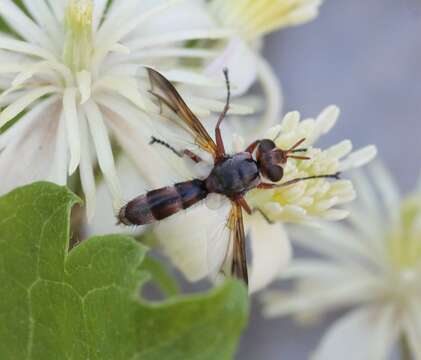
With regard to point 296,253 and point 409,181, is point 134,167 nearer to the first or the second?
point 296,253

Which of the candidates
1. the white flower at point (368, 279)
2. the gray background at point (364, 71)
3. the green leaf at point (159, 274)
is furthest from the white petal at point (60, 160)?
the gray background at point (364, 71)

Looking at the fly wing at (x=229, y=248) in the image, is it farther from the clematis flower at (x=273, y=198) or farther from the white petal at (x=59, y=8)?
the white petal at (x=59, y=8)

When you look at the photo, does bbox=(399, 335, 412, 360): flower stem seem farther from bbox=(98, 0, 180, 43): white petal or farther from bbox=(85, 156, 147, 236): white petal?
bbox=(98, 0, 180, 43): white petal

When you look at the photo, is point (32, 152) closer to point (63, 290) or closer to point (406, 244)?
point (63, 290)

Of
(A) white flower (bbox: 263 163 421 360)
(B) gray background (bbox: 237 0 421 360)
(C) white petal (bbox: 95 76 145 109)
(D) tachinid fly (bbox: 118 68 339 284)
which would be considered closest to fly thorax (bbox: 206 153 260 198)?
(D) tachinid fly (bbox: 118 68 339 284)

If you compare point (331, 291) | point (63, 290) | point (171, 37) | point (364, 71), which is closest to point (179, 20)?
point (171, 37)
